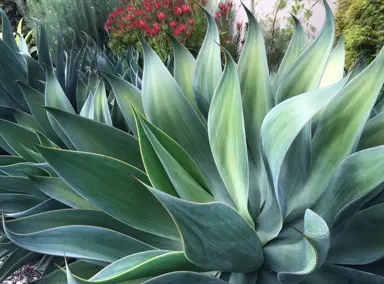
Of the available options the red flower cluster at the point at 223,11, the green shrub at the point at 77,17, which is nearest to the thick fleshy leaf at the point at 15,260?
the red flower cluster at the point at 223,11

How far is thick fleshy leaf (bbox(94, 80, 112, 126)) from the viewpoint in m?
1.47

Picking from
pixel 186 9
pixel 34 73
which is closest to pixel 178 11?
→ pixel 186 9

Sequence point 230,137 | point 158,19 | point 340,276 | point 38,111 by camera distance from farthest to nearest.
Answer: point 158,19 < point 38,111 < point 230,137 < point 340,276

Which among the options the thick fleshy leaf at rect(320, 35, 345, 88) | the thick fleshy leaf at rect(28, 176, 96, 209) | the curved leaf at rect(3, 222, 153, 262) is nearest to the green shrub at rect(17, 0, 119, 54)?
the thick fleshy leaf at rect(28, 176, 96, 209)

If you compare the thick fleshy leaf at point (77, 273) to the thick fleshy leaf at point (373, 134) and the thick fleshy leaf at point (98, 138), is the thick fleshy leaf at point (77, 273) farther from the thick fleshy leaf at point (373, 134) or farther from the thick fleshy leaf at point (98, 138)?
the thick fleshy leaf at point (373, 134)

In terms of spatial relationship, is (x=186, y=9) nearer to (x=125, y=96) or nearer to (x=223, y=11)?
(x=223, y=11)

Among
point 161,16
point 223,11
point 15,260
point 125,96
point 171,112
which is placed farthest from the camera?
point 223,11

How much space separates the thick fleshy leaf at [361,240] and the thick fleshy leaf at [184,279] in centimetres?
27

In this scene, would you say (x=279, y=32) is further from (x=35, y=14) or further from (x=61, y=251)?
(x=61, y=251)

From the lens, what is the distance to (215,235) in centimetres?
85

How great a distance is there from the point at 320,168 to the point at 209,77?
0.39 m

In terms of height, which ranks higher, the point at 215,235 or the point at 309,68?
the point at 309,68

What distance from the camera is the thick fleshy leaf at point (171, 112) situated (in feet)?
3.88

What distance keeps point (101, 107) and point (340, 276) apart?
883mm
